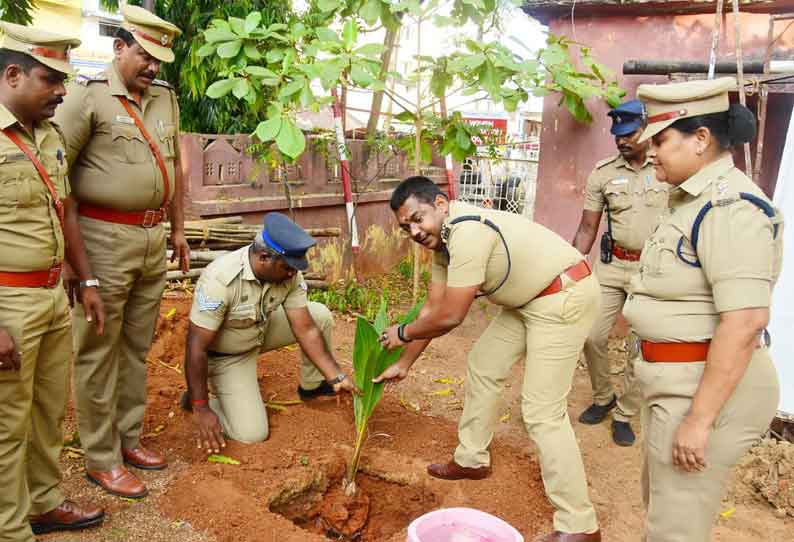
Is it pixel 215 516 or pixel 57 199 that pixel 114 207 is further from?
pixel 215 516

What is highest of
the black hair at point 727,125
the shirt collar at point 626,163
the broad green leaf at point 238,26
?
the broad green leaf at point 238,26

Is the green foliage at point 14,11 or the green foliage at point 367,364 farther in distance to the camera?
the green foliage at point 14,11

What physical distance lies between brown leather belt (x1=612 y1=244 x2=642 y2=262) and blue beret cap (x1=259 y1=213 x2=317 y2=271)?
198 cm

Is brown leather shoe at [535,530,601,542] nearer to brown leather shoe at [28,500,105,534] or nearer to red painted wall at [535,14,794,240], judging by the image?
brown leather shoe at [28,500,105,534]

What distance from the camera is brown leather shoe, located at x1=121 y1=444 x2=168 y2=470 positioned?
3303 mm

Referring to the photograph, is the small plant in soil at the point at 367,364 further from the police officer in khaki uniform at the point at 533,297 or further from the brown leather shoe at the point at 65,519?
the brown leather shoe at the point at 65,519

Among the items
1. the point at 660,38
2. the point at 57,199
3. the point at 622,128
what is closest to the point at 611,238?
the point at 622,128

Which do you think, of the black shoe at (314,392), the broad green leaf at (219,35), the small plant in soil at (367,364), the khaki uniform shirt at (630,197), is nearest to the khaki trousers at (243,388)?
the black shoe at (314,392)

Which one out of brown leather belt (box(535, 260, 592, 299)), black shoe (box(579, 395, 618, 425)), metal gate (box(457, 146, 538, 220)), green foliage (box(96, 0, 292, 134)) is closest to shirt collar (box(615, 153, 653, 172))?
brown leather belt (box(535, 260, 592, 299))

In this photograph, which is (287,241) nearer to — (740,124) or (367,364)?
(367,364)

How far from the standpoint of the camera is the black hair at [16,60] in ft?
7.53

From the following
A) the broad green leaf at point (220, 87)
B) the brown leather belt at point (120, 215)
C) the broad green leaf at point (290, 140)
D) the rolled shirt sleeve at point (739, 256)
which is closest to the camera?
the rolled shirt sleeve at point (739, 256)

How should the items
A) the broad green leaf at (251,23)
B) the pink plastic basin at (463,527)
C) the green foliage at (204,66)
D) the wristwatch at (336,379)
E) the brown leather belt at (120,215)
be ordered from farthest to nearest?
the green foliage at (204,66) < the broad green leaf at (251,23) < the wristwatch at (336,379) < the brown leather belt at (120,215) < the pink plastic basin at (463,527)

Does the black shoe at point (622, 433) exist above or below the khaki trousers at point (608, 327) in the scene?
below
